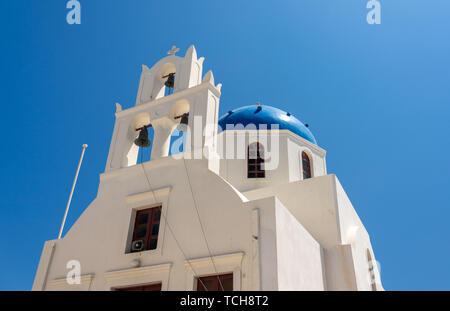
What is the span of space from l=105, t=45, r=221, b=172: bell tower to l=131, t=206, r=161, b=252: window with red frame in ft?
5.01

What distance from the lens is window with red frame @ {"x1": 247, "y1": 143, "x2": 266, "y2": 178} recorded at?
45.3ft

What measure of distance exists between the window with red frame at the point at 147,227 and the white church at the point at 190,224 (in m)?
0.03

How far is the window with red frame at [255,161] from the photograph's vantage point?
543 inches

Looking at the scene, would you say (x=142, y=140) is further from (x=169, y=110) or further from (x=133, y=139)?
(x=169, y=110)

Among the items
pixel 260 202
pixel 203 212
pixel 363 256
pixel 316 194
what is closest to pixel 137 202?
pixel 203 212

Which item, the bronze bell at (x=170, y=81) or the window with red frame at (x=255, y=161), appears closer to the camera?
the bronze bell at (x=170, y=81)

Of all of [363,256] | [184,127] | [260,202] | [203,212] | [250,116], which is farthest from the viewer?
[250,116]

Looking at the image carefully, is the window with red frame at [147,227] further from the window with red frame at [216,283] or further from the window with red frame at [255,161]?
the window with red frame at [255,161]

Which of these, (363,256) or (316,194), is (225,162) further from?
(363,256)

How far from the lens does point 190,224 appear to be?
8680 millimetres

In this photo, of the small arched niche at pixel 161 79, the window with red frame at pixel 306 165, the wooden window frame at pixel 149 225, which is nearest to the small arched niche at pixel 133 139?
the small arched niche at pixel 161 79
